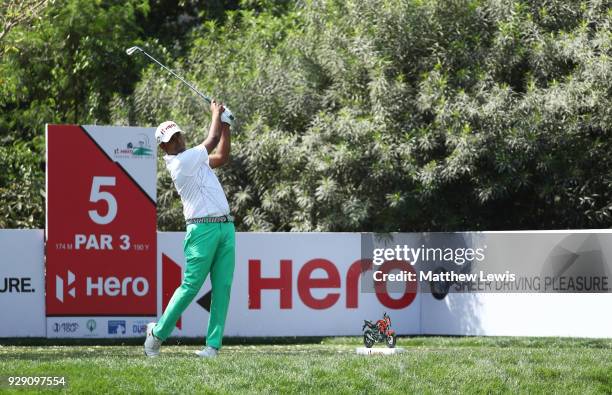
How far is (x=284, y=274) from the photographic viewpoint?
50.7 feet

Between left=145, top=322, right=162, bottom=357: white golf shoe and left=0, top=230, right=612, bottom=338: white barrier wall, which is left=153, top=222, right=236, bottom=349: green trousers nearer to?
left=145, top=322, right=162, bottom=357: white golf shoe

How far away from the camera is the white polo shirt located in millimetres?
9414

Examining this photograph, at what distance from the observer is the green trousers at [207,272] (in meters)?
9.34

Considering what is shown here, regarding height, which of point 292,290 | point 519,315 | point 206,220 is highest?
point 206,220

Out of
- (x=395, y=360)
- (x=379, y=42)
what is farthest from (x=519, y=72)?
(x=395, y=360)

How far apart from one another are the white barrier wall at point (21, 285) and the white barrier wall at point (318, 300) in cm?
1

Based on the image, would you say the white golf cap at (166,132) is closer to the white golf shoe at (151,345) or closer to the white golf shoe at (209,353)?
the white golf shoe at (151,345)

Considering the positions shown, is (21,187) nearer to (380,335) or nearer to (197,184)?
(380,335)

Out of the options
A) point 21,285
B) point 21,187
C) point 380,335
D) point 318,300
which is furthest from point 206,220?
point 21,187

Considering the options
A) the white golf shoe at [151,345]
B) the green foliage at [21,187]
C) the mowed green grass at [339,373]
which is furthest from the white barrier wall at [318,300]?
the green foliage at [21,187]

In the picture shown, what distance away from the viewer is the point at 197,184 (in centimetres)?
946

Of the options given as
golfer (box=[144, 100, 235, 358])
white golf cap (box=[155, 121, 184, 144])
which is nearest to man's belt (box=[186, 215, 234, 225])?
golfer (box=[144, 100, 235, 358])

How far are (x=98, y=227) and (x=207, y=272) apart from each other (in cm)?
480

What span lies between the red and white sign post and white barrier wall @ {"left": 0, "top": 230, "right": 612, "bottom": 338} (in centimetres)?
57
